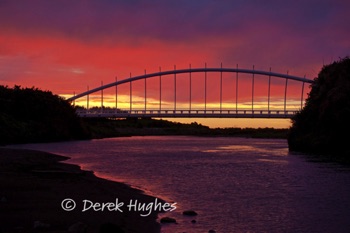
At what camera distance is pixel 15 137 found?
69.2 m

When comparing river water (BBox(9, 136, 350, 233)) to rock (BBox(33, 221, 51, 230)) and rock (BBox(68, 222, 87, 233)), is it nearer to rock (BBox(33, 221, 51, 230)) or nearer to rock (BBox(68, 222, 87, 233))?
rock (BBox(68, 222, 87, 233))

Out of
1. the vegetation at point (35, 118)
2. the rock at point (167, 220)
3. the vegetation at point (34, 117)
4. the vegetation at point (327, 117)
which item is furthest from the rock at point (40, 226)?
the vegetation at point (34, 117)

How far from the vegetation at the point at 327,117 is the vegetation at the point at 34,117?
39.1 meters

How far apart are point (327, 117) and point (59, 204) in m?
41.0

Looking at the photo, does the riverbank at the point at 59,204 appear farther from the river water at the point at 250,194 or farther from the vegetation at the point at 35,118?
the vegetation at the point at 35,118

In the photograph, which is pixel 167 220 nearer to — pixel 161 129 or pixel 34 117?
pixel 34 117

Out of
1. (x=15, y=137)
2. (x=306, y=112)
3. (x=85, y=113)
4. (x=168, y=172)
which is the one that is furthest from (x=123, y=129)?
(x=168, y=172)

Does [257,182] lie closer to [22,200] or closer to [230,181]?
[230,181]

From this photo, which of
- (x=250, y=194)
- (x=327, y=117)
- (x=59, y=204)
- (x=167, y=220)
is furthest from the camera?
(x=327, y=117)

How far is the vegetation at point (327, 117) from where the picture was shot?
49.6 meters

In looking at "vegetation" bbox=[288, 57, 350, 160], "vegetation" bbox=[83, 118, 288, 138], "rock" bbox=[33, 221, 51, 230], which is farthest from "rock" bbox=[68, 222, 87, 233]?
"vegetation" bbox=[83, 118, 288, 138]

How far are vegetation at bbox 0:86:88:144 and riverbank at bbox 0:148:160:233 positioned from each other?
156ft

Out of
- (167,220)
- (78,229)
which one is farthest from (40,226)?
(167,220)

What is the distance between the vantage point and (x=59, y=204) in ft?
53.0
